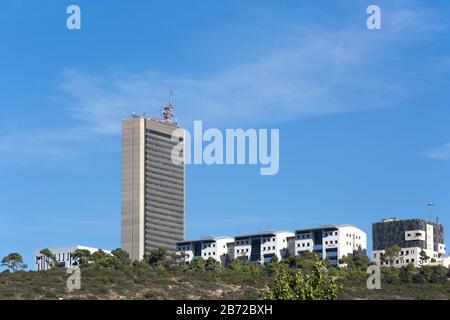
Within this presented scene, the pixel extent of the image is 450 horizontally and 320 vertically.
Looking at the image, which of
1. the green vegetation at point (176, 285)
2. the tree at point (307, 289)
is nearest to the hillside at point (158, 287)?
the green vegetation at point (176, 285)

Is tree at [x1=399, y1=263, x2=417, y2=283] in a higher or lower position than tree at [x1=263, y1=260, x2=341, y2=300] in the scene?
higher

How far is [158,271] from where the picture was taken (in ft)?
543

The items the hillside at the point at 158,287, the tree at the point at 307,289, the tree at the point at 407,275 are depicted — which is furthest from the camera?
the tree at the point at 407,275

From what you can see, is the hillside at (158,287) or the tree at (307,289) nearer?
the tree at (307,289)

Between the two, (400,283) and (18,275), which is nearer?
(18,275)

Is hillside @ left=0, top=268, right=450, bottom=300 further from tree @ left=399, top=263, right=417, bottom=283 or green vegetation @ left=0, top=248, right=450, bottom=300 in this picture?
tree @ left=399, top=263, right=417, bottom=283

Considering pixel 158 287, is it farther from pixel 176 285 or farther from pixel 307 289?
pixel 307 289

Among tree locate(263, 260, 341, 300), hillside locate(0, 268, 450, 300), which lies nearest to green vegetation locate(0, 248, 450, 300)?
hillside locate(0, 268, 450, 300)

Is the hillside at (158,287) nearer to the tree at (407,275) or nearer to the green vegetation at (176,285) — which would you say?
the green vegetation at (176,285)

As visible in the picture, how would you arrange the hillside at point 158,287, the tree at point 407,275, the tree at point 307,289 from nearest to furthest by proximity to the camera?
the tree at point 307,289 → the hillside at point 158,287 → the tree at point 407,275
